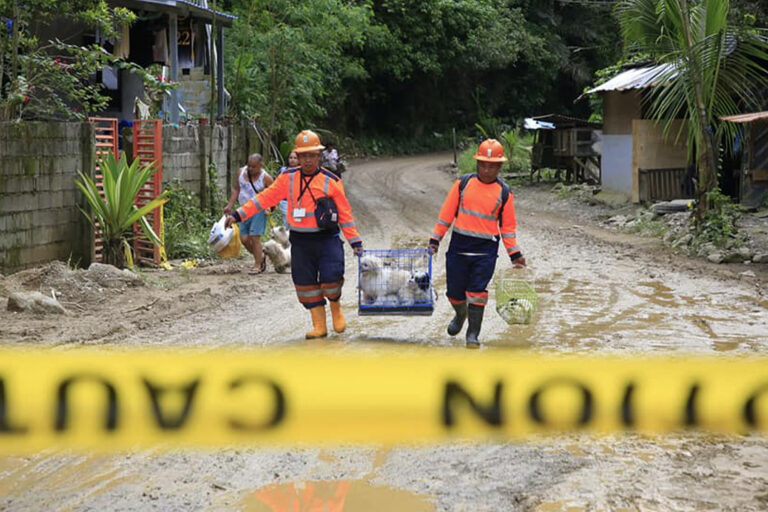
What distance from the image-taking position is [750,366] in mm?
5445

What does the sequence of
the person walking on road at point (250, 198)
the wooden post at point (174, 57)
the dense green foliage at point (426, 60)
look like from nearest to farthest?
the person walking on road at point (250, 198) → the wooden post at point (174, 57) → the dense green foliage at point (426, 60)

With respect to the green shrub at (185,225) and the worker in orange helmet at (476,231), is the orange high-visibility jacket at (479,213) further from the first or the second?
the green shrub at (185,225)

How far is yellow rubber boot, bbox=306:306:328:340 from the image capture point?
867cm

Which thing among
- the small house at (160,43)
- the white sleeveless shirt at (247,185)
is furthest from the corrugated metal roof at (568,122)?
the white sleeveless shirt at (247,185)

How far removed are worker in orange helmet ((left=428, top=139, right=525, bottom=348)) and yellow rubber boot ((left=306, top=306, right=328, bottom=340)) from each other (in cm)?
109

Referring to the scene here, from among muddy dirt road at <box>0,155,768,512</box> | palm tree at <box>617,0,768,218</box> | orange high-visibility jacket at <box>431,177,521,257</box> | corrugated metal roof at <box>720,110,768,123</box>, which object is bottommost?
muddy dirt road at <box>0,155,768,512</box>

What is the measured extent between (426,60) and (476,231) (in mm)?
34665

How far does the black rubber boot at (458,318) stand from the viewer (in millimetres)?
8625

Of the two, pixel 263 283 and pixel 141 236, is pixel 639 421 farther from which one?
pixel 141 236

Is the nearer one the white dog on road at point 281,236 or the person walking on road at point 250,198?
the person walking on road at point 250,198

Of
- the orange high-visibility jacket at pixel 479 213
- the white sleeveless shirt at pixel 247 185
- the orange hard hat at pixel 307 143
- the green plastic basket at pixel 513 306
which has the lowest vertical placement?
the green plastic basket at pixel 513 306

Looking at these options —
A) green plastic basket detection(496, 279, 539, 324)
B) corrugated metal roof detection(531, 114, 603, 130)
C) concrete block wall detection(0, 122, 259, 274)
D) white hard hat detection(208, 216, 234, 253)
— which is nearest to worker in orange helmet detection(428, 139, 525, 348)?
green plastic basket detection(496, 279, 539, 324)

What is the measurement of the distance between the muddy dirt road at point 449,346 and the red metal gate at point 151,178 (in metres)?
0.81

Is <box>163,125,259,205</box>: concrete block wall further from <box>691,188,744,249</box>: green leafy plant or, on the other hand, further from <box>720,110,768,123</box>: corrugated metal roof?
<box>720,110,768,123</box>: corrugated metal roof
